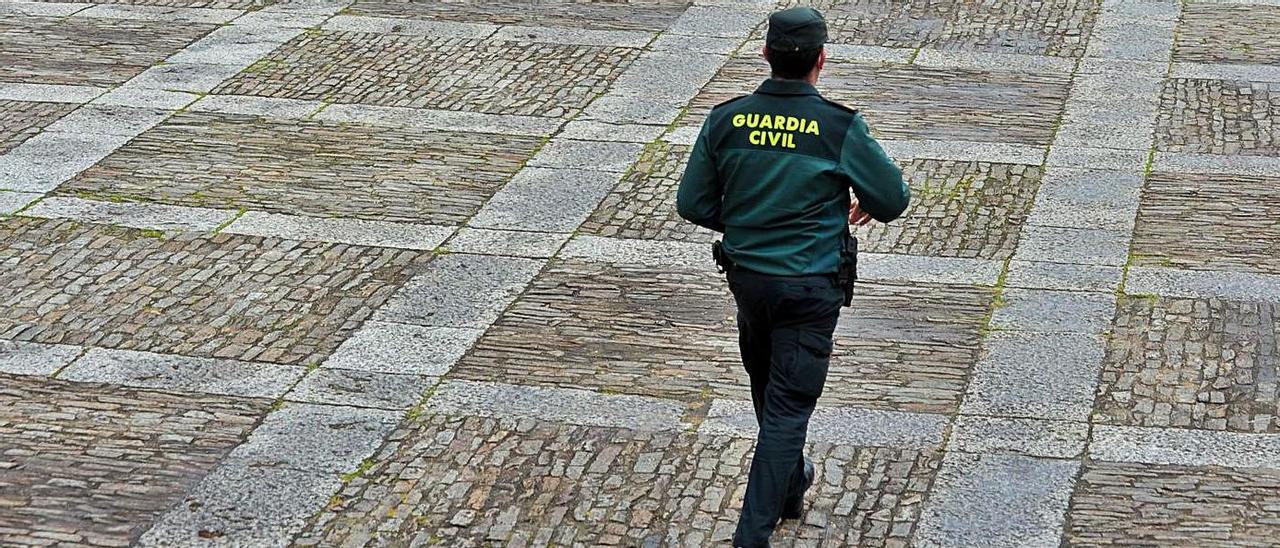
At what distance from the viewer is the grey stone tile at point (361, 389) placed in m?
7.57

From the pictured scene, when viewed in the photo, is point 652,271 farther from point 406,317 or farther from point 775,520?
point 775,520

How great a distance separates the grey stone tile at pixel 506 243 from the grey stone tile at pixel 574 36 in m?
4.41

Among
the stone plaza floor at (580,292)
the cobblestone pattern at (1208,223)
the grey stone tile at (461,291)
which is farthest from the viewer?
the cobblestone pattern at (1208,223)

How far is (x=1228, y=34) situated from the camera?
46.1 ft

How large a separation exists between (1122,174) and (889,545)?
4.98m

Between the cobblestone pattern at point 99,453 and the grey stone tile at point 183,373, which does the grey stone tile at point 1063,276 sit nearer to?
the grey stone tile at point 183,373

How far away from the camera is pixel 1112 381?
7.72 m

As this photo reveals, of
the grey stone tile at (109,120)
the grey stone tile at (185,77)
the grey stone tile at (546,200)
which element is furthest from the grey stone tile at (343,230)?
the grey stone tile at (185,77)

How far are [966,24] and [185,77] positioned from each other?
20.5ft

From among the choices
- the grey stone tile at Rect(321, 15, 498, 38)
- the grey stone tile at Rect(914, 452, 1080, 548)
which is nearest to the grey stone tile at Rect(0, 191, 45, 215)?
the grey stone tile at Rect(321, 15, 498, 38)

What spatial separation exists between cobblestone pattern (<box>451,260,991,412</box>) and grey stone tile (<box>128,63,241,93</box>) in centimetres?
451

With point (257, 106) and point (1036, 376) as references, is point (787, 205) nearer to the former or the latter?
point (1036, 376)

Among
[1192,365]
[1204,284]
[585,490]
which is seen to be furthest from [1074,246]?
[585,490]

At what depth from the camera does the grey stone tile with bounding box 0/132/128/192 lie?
1055 centimetres
